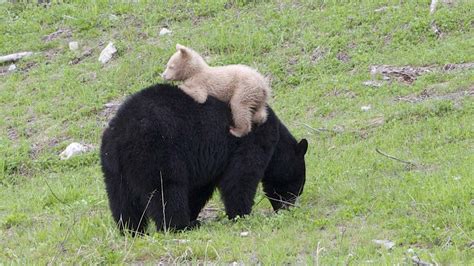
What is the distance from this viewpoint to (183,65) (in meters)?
9.02

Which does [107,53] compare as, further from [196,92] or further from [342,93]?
[196,92]

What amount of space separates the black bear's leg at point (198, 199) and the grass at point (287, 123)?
0.28 m

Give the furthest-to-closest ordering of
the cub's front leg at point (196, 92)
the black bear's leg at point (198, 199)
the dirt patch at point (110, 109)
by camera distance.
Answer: the dirt patch at point (110, 109) < the black bear's leg at point (198, 199) < the cub's front leg at point (196, 92)

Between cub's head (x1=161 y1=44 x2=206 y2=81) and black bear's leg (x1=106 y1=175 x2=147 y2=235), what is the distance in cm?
134

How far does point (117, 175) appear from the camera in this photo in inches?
333

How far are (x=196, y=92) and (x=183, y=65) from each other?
0.35m

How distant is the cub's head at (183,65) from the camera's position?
29.5ft

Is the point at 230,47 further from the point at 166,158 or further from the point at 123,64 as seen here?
the point at 166,158

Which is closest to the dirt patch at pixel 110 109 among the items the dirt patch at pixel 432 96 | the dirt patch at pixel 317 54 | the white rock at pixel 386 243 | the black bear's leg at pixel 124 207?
the dirt patch at pixel 317 54

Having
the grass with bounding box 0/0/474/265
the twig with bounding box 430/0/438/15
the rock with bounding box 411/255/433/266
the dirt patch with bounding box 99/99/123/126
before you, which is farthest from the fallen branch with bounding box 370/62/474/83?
the rock with bounding box 411/255/433/266

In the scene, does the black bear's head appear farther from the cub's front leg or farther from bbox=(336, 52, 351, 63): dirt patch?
bbox=(336, 52, 351, 63): dirt patch

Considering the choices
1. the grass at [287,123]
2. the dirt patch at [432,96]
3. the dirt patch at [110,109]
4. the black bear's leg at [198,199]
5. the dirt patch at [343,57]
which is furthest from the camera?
the dirt patch at [343,57]

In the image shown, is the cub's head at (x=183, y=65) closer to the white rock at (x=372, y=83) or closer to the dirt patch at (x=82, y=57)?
the white rock at (x=372, y=83)

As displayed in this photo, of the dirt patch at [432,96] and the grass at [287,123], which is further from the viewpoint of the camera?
the dirt patch at [432,96]
